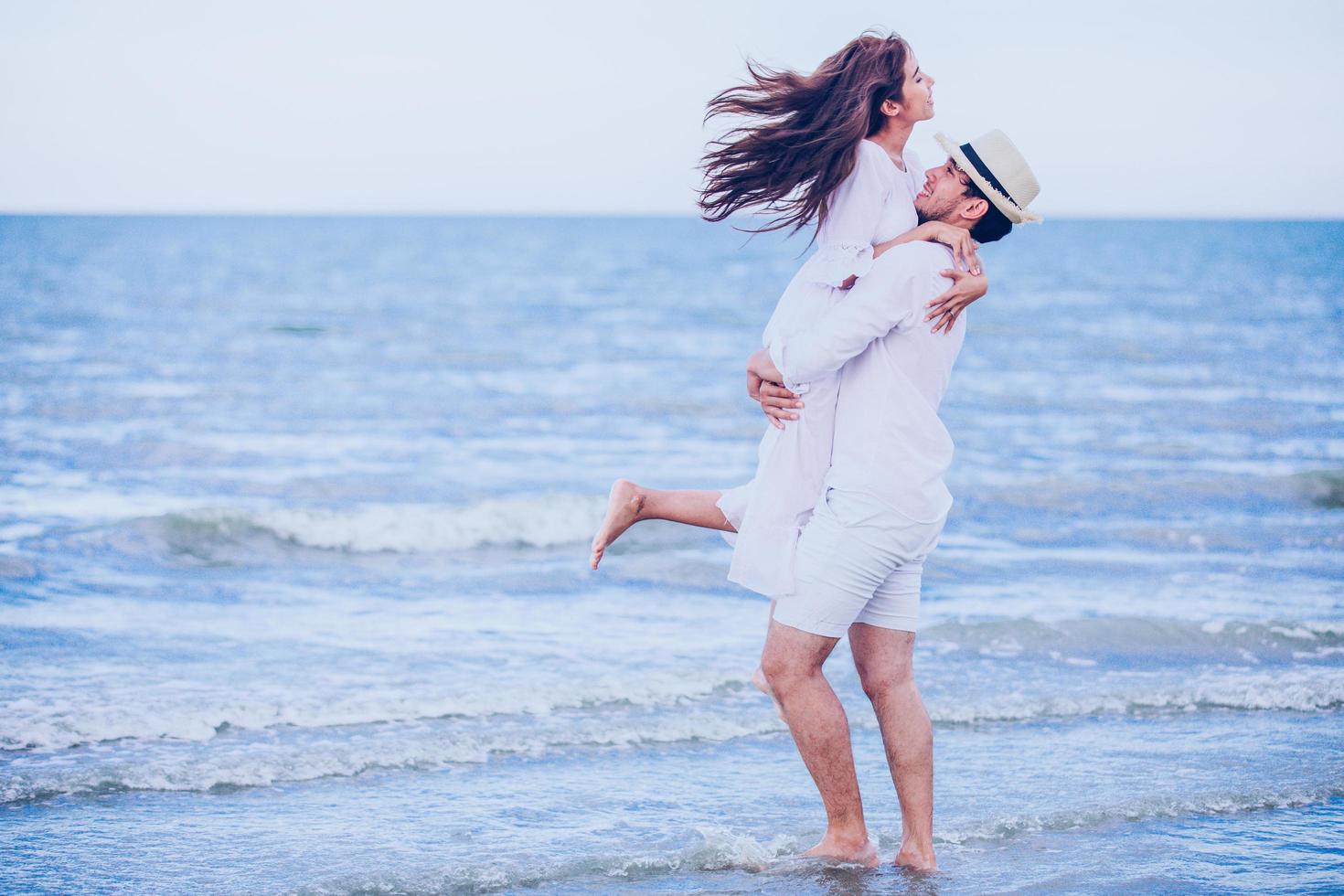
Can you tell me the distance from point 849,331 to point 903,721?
1.26 m

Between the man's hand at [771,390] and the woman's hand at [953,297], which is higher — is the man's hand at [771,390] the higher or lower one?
the lower one

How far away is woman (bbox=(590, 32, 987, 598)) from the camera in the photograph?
359 cm

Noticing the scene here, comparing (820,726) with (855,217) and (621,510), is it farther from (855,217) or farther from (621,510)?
(855,217)

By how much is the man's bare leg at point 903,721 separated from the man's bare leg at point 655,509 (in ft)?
1.90

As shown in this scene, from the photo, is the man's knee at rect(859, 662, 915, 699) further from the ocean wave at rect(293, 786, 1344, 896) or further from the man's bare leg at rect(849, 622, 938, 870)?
the ocean wave at rect(293, 786, 1344, 896)

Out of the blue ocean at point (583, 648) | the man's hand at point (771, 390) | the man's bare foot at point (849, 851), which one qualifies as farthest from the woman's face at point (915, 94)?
the man's bare foot at point (849, 851)

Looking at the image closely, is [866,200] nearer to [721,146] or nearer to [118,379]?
[721,146]

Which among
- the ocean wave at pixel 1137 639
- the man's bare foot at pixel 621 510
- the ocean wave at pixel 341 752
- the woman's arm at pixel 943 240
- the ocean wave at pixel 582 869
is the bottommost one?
the ocean wave at pixel 582 869

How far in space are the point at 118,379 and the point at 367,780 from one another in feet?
54.4

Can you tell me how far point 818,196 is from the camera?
11.7ft

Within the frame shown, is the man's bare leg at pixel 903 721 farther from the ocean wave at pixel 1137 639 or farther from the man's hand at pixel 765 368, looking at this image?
the ocean wave at pixel 1137 639

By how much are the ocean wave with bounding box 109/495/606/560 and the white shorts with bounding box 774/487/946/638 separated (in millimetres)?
6371

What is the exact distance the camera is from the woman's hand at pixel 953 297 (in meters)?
3.59

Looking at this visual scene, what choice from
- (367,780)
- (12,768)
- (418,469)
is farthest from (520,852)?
(418,469)
